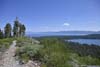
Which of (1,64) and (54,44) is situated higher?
(54,44)

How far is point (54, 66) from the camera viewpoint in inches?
371

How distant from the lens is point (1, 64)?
10562mm

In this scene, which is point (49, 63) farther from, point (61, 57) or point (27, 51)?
point (27, 51)

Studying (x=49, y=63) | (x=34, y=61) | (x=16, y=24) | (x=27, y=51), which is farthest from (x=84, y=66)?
(x=16, y=24)

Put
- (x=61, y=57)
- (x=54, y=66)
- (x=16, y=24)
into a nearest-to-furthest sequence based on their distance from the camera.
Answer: (x=54, y=66) < (x=61, y=57) < (x=16, y=24)

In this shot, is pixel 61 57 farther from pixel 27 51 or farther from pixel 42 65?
pixel 27 51

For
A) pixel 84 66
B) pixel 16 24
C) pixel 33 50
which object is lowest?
pixel 84 66

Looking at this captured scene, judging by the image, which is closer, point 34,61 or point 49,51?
point 34,61

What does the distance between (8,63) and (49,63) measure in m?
2.51

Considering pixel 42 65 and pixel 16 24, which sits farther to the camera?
pixel 16 24

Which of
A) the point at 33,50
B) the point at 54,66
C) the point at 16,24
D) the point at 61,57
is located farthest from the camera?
the point at 16,24

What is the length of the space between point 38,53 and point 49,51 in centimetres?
66

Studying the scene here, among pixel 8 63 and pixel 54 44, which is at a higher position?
pixel 54 44

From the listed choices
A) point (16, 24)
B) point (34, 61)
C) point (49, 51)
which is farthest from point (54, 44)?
point (16, 24)
